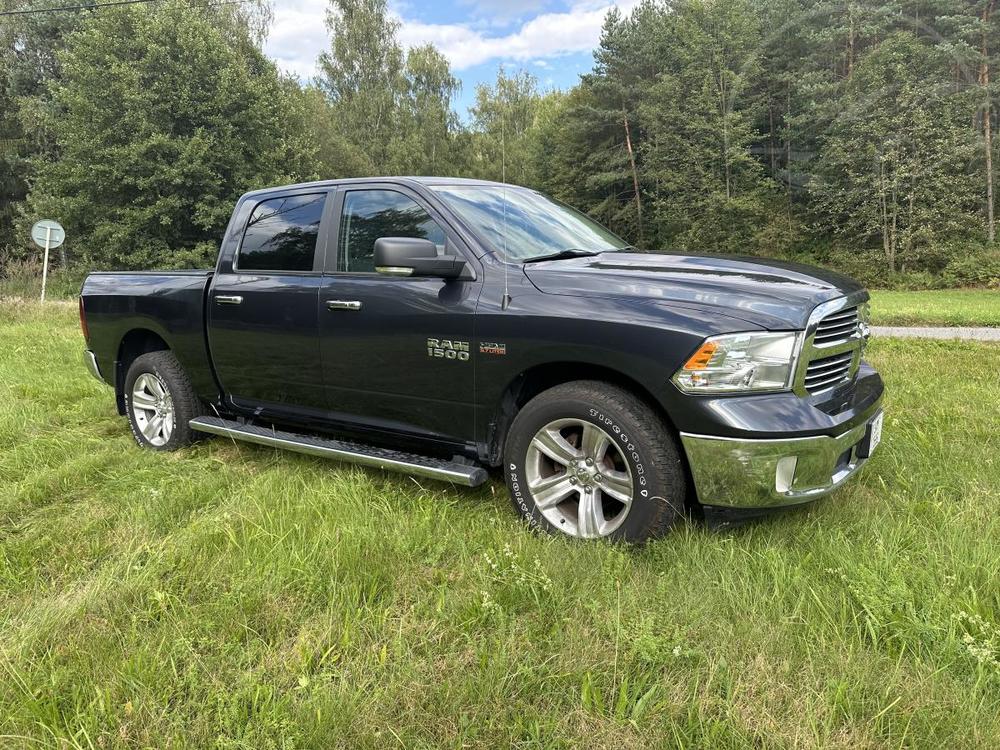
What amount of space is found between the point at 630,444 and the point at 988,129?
103 feet

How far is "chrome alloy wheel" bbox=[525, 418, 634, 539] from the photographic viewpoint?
114 inches

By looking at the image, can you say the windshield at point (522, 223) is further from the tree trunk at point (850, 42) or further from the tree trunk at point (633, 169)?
the tree trunk at point (633, 169)

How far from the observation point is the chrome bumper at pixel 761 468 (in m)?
2.56

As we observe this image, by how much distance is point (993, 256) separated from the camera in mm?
24469

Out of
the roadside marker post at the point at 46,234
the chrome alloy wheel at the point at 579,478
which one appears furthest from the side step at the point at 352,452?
the roadside marker post at the point at 46,234

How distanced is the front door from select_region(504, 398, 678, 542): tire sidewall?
432mm

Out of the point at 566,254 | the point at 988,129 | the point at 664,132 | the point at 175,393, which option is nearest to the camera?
the point at 566,254

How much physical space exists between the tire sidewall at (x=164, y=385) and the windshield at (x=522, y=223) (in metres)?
2.44

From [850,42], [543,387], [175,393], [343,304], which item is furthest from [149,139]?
[850,42]

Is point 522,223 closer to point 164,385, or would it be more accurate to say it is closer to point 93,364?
point 164,385

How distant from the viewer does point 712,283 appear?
2.80 metres

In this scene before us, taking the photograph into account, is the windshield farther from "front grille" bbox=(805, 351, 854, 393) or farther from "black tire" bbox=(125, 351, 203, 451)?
"black tire" bbox=(125, 351, 203, 451)

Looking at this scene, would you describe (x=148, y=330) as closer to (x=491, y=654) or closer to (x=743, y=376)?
(x=491, y=654)

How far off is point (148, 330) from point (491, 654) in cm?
383
